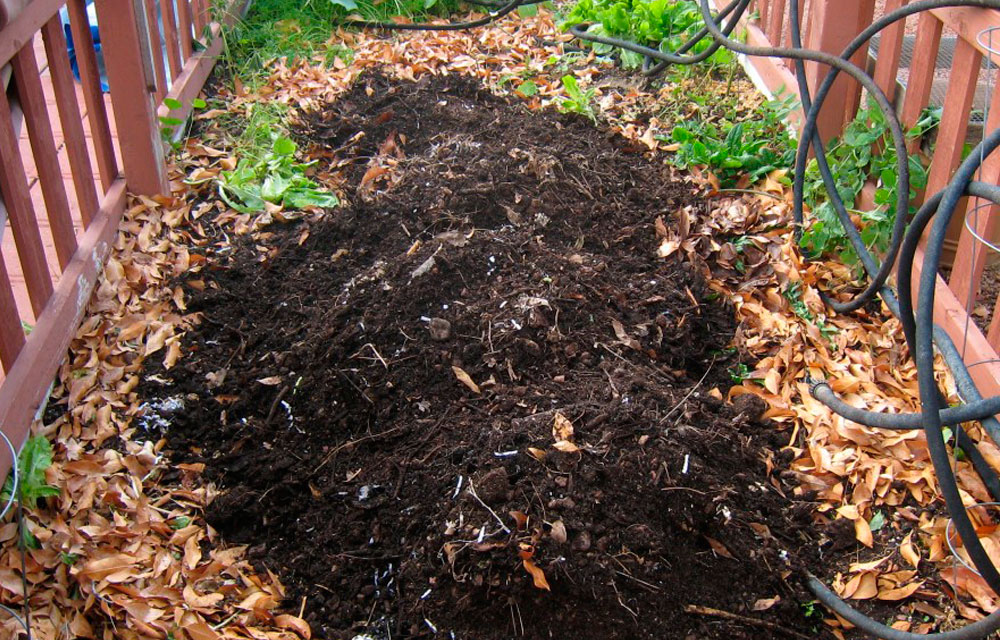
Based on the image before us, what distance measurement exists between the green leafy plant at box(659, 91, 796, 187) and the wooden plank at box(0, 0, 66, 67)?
249 centimetres

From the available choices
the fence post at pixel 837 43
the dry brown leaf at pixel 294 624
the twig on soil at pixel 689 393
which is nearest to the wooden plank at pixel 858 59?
the fence post at pixel 837 43

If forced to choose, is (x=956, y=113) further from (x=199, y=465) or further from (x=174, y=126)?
(x=174, y=126)

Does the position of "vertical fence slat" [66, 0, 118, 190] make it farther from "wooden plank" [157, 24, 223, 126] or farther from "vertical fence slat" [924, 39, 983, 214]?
"vertical fence slat" [924, 39, 983, 214]

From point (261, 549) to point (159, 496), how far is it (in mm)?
366

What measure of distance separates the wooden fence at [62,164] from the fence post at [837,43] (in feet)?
8.73

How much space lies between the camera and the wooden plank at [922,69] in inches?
116

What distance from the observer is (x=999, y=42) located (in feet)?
8.19

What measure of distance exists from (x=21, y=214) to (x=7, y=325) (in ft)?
→ 1.14

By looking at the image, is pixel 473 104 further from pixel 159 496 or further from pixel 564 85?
pixel 159 496

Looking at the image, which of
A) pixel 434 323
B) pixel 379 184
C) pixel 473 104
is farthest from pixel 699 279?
pixel 473 104

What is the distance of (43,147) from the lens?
2.84 m

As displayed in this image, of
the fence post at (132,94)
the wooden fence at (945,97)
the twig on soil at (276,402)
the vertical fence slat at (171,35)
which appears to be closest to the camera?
the wooden fence at (945,97)

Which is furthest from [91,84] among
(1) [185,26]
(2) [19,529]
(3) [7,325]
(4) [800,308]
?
(4) [800,308]

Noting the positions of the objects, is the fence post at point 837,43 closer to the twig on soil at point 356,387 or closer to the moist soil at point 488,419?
the moist soil at point 488,419
